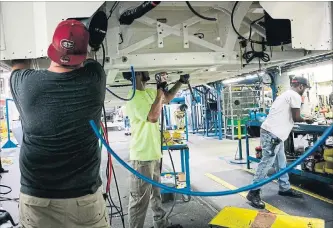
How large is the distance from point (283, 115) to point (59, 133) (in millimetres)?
3738

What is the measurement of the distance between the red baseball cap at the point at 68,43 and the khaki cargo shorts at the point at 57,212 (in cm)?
85

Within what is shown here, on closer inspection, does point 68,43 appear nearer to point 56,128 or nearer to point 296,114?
point 56,128

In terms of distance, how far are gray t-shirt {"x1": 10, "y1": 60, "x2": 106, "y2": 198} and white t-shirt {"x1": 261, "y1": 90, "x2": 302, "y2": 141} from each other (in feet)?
11.4

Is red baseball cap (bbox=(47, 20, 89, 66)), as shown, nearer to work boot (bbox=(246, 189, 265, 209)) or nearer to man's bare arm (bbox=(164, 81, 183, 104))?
man's bare arm (bbox=(164, 81, 183, 104))

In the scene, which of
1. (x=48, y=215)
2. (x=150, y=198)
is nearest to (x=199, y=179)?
(x=150, y=198)

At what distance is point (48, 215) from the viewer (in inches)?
70.2

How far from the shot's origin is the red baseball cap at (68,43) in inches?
67.0

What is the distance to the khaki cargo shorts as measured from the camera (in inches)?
68.5

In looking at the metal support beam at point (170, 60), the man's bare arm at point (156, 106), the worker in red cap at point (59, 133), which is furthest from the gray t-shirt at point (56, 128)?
the man's bare arm at point (156, 106)

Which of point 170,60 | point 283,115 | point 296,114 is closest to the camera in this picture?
point 170,60

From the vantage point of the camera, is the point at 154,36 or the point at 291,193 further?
the point at 291,193

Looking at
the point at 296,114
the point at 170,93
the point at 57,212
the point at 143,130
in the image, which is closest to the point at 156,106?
the point at 143,130

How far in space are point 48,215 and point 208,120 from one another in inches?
525

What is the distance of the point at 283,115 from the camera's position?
4520 millimetres
